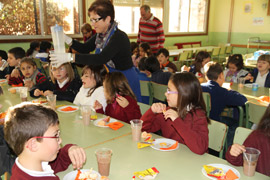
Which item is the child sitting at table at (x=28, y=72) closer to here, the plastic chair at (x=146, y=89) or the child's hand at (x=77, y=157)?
the plastic chair at (x=146, y=89)

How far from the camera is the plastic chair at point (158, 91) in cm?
380

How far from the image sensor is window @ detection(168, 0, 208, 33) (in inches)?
421

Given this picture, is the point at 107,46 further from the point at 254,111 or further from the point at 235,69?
the point at 235,69

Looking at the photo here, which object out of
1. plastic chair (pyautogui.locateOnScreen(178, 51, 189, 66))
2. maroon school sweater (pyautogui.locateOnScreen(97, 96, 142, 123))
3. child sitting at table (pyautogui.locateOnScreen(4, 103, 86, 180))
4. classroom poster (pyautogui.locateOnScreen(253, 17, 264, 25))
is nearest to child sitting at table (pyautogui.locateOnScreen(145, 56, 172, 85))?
maroon school sweater (pyautogui.locateOnScreen(97, 96, 142, 123))

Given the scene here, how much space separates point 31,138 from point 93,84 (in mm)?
1811

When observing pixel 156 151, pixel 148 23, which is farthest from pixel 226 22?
pixel 156 151

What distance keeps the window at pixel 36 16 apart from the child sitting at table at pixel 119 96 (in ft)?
17.2

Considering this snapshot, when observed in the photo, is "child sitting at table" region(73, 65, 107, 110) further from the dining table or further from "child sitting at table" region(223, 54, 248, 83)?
"child sitting at table" region(223, 54, 248, 83)

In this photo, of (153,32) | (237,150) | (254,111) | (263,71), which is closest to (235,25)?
(153,32)

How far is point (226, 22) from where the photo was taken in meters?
12.0

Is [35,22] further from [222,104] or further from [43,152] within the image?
[43,152]

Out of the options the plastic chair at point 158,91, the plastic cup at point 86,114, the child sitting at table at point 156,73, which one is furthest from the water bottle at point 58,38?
the child sitting at table at point 156,73

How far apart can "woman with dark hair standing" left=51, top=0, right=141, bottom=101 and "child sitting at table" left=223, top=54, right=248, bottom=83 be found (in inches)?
88.5

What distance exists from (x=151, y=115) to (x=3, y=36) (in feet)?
19.3
